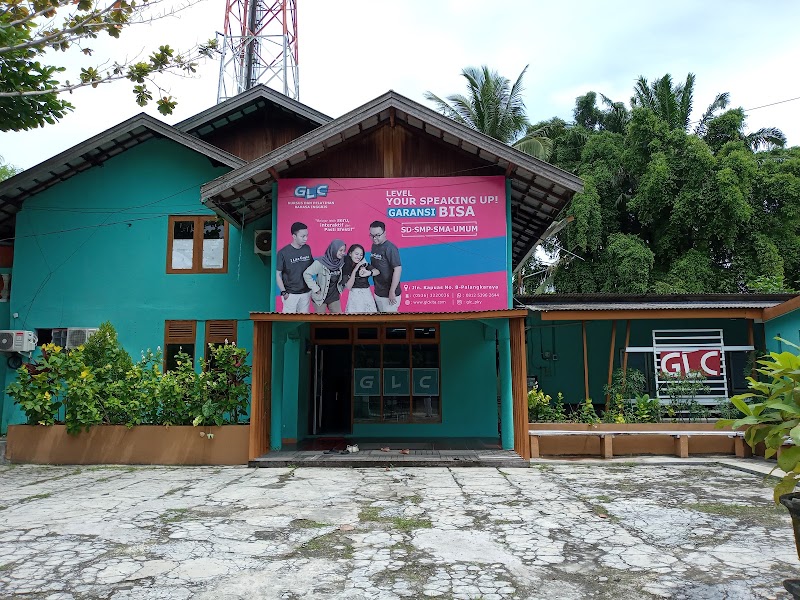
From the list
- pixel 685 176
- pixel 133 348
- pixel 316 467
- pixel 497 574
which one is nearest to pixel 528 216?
pixel 316 467

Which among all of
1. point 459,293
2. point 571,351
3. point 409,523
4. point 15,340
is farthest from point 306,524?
point 571,351

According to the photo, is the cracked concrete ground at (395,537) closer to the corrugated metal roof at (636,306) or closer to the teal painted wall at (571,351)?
the corrugated metal roof at (636,306)

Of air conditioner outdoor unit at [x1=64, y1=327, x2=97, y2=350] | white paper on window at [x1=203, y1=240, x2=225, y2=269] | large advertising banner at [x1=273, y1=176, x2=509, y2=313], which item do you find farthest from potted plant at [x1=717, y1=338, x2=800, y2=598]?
air conditioner outdoor unit at [x1=64, y1=327, x2=97, y2=350]

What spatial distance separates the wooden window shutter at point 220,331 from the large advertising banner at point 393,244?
2370mm

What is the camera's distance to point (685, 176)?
20438 millimetres

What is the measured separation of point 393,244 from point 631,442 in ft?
17.0

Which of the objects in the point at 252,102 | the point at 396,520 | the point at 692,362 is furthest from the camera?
the point at 252,102

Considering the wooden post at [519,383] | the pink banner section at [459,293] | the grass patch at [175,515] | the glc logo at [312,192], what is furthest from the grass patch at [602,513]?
the glc logo at [312,192]

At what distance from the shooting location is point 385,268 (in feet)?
35.0

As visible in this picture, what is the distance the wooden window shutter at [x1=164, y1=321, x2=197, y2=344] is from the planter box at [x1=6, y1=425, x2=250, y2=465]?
2740 mm

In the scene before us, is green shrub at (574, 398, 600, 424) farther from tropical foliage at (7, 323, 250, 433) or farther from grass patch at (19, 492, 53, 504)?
grass patch at (19, 492, 53, 504)

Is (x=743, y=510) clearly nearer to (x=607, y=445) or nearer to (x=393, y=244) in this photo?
(x=607, y=445)

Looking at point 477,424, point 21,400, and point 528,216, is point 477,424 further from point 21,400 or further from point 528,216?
point 21,400

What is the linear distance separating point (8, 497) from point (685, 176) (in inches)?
790
